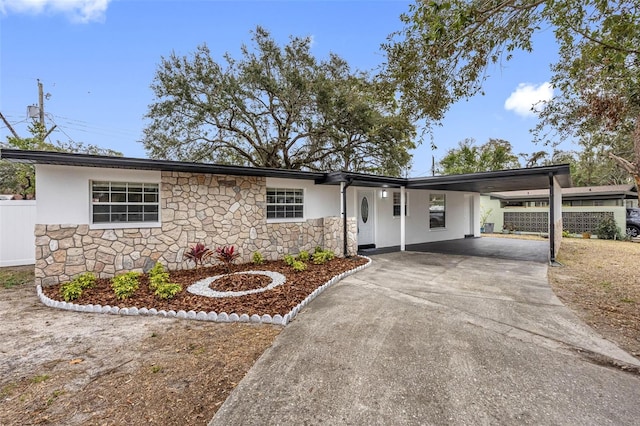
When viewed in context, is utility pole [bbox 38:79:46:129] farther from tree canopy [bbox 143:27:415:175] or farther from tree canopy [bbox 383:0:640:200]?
tree canopy [bbox 383:0:640:200]

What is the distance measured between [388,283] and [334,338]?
9.68 feet

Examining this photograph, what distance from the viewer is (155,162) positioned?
649cm

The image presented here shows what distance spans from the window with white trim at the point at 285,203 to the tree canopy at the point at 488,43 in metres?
4.57

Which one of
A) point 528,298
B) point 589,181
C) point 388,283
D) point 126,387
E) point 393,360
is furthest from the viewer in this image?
point 589,181

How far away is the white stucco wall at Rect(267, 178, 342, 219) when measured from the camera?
9125 millimetres

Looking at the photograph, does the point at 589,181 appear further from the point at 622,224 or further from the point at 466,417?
the point at 466,417

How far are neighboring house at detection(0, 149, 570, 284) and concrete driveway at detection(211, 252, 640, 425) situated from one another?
407 cm

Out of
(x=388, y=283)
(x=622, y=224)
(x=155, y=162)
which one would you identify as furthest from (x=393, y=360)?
(x=622, y=224)

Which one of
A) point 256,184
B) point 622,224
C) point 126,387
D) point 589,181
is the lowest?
point 126,387

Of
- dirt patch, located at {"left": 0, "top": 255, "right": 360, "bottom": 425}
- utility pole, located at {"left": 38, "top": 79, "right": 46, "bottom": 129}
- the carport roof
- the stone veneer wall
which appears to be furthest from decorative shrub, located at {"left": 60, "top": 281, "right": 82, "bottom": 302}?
utility pole, located at {"left": 38, "top": 79, "right": 46, "bottom": 129}

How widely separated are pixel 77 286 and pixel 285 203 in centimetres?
527

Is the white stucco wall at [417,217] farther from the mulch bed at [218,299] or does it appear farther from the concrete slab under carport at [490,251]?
the mulch bed at [218,299]

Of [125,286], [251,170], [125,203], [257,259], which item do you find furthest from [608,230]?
[125,203]

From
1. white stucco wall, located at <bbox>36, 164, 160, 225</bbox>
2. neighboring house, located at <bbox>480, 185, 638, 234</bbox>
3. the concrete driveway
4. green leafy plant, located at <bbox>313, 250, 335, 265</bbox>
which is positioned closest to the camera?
the concrete driveway
